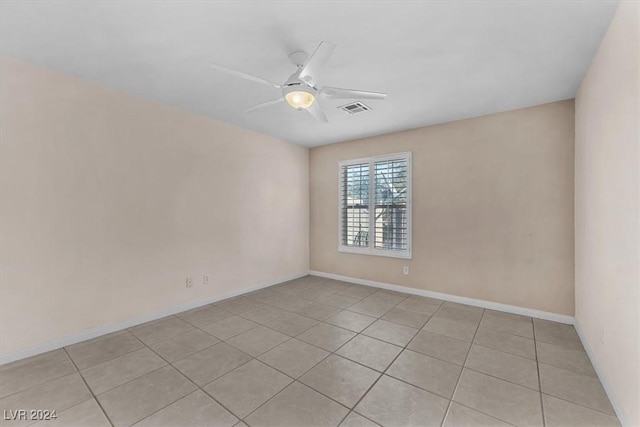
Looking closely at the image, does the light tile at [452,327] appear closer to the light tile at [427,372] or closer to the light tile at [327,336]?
the light tile at [427,372]

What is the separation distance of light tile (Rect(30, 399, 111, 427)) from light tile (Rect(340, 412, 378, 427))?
1438mm

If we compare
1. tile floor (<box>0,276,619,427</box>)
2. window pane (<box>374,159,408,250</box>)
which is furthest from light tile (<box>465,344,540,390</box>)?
window pane (<box>374,159,408,250</box>)

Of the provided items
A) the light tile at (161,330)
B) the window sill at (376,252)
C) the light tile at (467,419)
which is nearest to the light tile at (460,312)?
the window sill at (376,252)

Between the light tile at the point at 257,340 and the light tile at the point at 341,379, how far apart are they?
1.88ft

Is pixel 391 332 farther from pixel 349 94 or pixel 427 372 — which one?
pixel 349 94

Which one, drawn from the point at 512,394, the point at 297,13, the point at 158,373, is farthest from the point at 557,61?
the point at 158,373

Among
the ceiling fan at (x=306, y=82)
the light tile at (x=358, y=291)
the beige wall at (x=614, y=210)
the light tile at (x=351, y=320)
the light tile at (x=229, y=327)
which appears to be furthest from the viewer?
the light tile at (x=358, y=291)

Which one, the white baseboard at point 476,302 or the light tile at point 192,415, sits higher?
the white baseboard at point 476,302

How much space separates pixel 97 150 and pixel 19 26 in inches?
43.6

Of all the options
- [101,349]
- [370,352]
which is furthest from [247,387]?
[101,349]

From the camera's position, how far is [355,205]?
488 cm

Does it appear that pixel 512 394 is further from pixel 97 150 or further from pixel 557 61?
pixel 97 150

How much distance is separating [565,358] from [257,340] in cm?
277

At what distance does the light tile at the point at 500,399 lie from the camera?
1703mm
